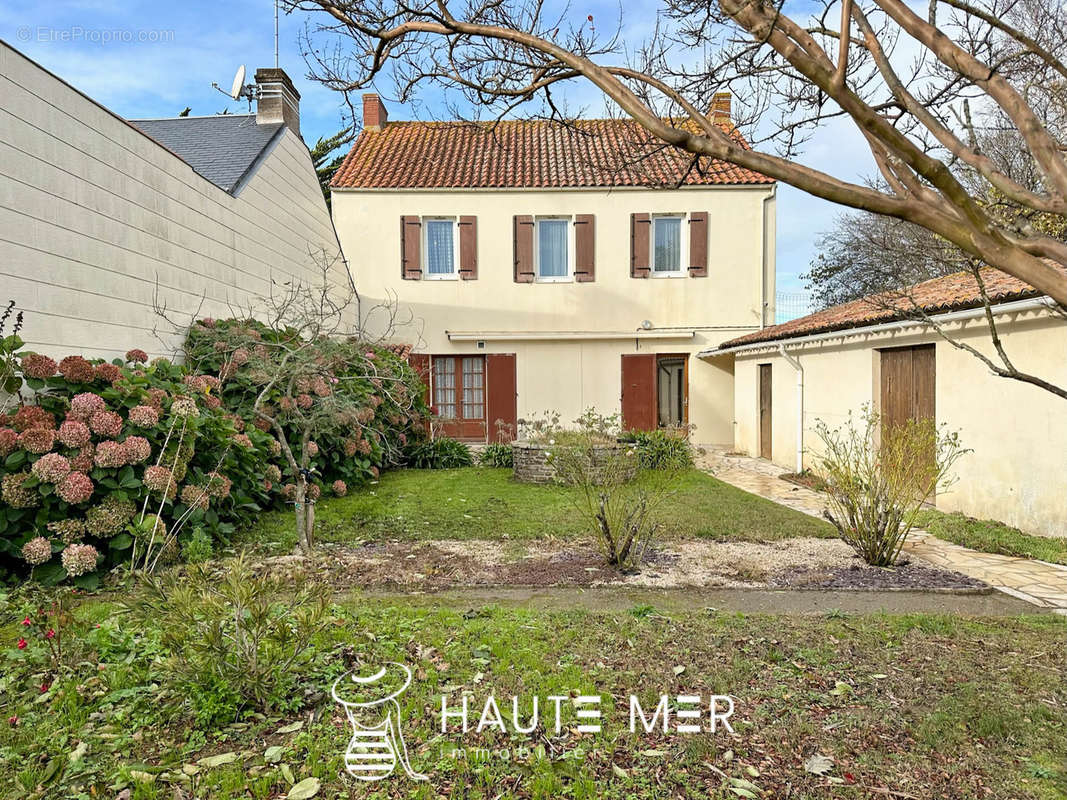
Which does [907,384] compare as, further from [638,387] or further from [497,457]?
[638,387]

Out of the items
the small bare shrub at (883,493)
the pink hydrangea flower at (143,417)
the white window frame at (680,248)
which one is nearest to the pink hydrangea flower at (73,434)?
the pink hydrangea flower at (143,417)

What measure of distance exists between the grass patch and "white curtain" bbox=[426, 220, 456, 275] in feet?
37.2

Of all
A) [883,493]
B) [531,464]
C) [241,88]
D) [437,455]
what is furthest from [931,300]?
[241,88]

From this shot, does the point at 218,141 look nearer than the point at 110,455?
No

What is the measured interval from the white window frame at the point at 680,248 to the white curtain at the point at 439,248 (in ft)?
15.2

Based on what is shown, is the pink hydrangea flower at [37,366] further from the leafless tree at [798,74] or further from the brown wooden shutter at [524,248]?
the brown wooden shutter at [524,248]

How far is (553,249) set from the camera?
15727mm

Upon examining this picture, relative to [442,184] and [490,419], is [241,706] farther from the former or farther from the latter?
[442,184]

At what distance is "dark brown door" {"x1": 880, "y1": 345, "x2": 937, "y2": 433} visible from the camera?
812 centimetres

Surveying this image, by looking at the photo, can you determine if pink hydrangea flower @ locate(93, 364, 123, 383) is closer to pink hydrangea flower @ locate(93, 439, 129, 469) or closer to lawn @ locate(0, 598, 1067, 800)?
pink hydrangea flower @ locate(93, 439, 129, 469)

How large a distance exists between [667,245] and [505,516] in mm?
9940

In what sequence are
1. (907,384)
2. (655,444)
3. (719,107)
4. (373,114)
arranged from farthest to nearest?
(373,114) < (655,444) < (907,384) < (719,107)

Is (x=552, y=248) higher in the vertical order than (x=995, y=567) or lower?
higher

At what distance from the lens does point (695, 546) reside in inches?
249
